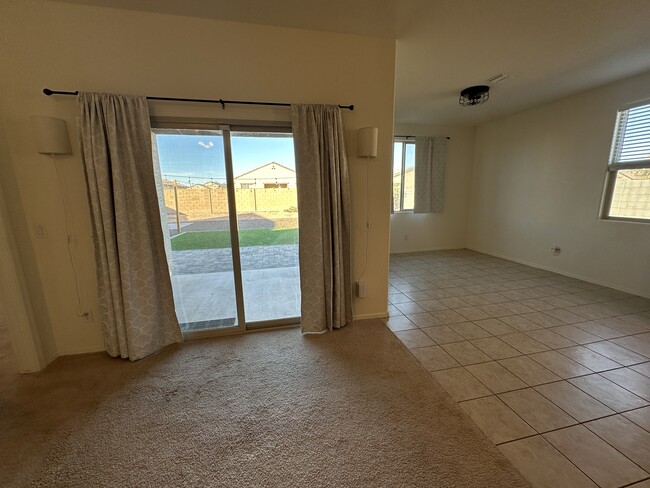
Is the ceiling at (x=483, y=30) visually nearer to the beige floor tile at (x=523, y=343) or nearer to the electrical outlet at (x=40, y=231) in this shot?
the electrical outlet at (x=40, y=231)

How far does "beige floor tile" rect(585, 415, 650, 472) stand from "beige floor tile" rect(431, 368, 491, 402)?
56 cm

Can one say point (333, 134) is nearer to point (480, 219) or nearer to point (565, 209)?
point (565, 209)

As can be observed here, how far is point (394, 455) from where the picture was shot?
53.6 inches

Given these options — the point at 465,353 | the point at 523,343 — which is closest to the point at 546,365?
the point at 523,343

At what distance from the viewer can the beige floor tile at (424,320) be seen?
2748 mm

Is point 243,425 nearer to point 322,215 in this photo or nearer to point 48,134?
point 322,215

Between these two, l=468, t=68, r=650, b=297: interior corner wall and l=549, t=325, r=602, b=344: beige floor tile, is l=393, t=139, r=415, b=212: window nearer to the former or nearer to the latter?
l=468, t=68, r=650, b=297: interior corner wall

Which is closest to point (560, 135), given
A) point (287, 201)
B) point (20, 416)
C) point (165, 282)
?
point (287, 201)

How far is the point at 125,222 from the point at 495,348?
3.34 meters

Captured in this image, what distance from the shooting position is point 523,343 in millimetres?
2373

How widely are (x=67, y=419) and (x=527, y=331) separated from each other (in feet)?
12.5

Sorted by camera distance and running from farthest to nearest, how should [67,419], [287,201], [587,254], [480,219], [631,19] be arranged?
[480,219], [587,254], [287,201], [631,19], [67,419]

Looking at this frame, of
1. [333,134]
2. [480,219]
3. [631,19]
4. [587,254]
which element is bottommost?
[587,254]

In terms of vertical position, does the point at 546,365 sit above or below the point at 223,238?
below
